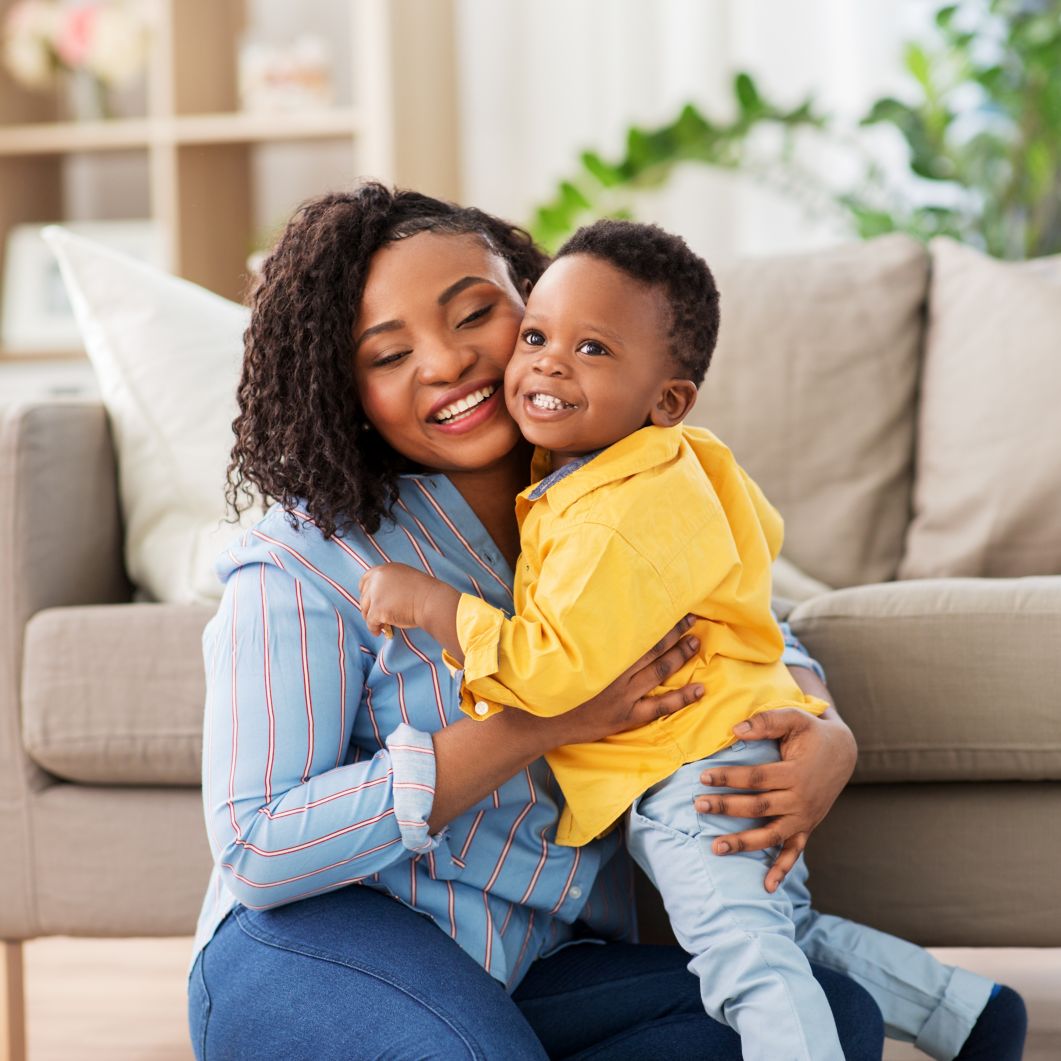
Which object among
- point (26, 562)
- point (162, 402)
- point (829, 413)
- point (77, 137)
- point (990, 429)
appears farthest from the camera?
point (77, 137)

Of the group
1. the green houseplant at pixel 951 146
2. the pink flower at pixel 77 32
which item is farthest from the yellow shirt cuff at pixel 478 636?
the pink flower at pixel 77 32

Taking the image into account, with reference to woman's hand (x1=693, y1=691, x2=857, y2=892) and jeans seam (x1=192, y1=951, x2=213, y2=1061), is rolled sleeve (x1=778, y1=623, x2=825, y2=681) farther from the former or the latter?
jeans seam (x1=192, y1=951, x2=213, y2=1061)

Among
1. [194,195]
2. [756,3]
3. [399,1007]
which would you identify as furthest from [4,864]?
[756,3]

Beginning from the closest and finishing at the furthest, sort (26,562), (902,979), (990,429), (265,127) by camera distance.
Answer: (902,979) → (26,562) → (990,429) → (265,127)

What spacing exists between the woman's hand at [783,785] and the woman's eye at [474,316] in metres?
0.40

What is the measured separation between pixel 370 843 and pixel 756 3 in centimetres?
281

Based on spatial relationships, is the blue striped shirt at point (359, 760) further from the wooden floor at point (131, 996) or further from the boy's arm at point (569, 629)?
the wooden floor at point (131, 996)

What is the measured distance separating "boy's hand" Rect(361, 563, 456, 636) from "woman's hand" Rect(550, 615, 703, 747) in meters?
0.15

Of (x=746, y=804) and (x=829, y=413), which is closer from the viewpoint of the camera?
(x=746, y=804)

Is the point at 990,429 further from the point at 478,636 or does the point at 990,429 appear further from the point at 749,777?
the point at 478,636

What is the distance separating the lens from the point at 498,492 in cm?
125

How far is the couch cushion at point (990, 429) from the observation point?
1819 mm

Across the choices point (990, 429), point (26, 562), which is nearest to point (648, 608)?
point (26, 562)

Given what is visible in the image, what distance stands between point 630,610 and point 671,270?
0.29 m
